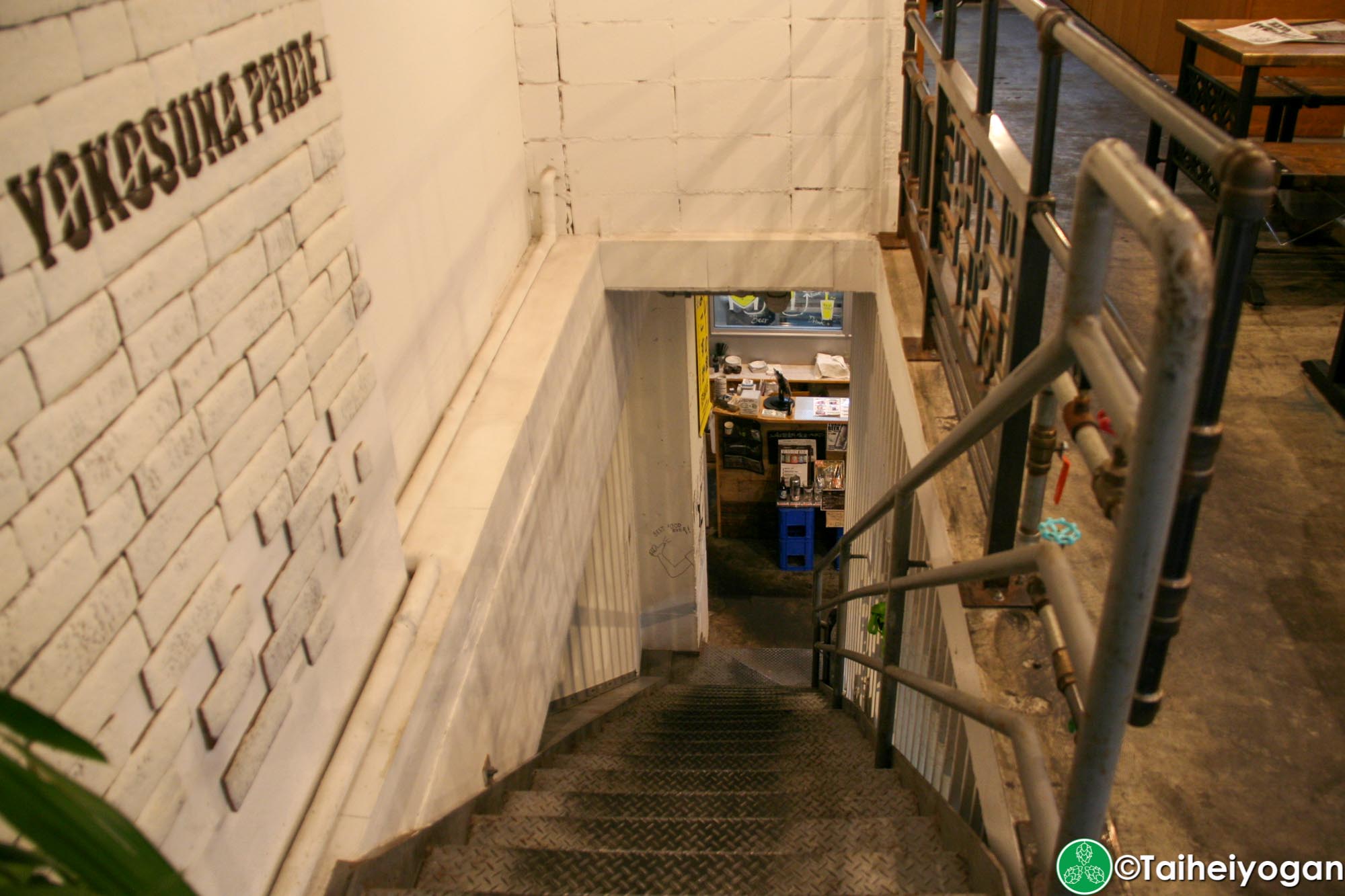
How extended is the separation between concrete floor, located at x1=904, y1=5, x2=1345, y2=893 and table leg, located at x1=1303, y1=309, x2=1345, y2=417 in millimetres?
29

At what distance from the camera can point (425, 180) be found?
3.27 meters

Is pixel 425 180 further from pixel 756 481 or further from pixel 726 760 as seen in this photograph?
pixel 756 481

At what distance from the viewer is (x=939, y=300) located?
303cm

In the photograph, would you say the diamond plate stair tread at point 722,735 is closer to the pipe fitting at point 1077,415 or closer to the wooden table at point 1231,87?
the wooden table at point 1231,87

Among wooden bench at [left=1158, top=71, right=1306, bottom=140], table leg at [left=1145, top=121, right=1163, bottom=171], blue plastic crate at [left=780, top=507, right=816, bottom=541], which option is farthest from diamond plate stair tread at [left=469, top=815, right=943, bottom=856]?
blue plastic crate at [left=780, top=507, right=816, bottom=541]

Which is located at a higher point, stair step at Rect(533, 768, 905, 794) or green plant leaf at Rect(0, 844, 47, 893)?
green plant leaf at Rect(0, 844, 47, 893)

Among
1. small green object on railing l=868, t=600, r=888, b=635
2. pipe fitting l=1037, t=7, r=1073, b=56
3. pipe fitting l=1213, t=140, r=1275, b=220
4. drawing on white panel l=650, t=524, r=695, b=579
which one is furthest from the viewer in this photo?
drawing on white panel l=650, t=524, r=695, b=579

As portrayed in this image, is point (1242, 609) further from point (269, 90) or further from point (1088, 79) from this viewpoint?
point (1088, 79)

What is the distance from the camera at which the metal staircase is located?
6.90 ft

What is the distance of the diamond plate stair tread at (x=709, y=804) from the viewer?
2670 millimetres

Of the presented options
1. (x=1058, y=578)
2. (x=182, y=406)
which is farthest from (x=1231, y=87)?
(x=182, y=406)

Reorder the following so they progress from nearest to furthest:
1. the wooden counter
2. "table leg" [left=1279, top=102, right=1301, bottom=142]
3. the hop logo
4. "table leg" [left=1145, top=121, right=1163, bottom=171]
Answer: the hop logo, "table leg" [left=1145, top=121, right=1163, bottom=171], "table leg" [left=1279, top=102, right=1301, bottom=142], the wooden counter

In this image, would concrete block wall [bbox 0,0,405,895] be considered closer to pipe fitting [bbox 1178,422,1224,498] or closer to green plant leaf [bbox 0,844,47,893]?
green plant leaf [bbox 0,844,47,893]

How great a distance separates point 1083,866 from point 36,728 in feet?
3.30
